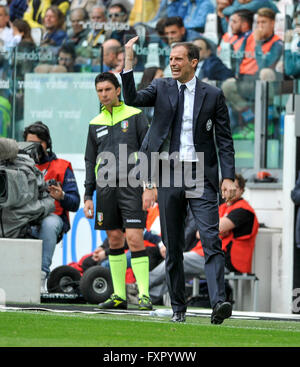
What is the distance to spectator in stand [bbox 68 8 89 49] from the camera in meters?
16.9

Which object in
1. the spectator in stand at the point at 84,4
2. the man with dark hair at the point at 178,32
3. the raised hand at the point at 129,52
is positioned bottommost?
the raised hand at the point at 129,52

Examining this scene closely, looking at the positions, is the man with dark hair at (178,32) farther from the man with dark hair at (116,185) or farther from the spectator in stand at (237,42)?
the man with dark hair at (116,185)

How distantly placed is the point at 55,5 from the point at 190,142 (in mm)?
9753

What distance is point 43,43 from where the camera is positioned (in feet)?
54.9

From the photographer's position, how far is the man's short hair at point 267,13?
1561cm

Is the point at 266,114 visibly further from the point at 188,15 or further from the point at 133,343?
the point at 133,343

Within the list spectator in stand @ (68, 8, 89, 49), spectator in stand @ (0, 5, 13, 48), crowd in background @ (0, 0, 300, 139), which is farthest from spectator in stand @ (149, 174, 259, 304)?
spectator in stand @ (0, 5, 13, 48)

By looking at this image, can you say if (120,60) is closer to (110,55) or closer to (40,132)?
(110,55)

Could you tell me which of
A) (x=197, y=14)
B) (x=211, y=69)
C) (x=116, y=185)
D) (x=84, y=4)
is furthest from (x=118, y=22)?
(x=116, y=185)

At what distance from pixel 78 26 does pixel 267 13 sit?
311cm

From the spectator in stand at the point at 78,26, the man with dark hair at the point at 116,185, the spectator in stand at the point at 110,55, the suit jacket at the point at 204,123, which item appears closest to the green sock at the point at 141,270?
the man with dark hair at the point at 116,185

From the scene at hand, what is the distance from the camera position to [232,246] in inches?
513

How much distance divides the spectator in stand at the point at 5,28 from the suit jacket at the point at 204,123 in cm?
942

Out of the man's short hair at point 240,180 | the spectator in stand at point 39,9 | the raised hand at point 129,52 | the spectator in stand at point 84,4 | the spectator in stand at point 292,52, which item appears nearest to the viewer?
the raised hand at point 129,52
